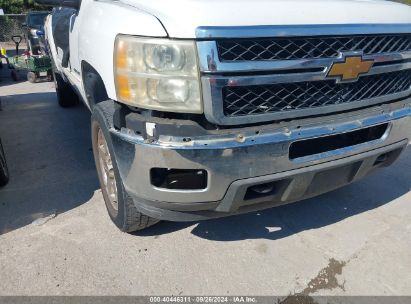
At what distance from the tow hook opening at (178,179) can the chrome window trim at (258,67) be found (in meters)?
0.33

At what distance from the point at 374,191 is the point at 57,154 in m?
3.33

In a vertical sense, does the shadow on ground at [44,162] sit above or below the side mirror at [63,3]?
below

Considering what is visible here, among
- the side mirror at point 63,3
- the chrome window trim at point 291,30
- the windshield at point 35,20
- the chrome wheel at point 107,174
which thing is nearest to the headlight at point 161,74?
the chrome window trim at point 291,30

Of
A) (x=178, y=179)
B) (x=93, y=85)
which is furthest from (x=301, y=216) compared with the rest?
(x=93, y=85)

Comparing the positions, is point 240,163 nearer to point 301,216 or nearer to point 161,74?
point 161,74

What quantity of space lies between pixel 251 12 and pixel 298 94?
52cm

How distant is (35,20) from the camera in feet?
33.5

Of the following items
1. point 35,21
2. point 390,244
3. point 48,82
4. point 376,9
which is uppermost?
point 376,9

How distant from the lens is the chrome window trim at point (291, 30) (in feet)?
5.55

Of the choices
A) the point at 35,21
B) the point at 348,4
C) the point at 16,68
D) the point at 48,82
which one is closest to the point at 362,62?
the point at 348,4

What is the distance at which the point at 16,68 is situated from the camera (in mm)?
8906

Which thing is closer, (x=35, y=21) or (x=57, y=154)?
(x=57, y=154)

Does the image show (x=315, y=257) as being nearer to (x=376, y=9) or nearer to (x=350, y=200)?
(x=350, y=200)

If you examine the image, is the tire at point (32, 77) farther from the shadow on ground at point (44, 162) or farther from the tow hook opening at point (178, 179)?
the tow hook opening at point (178, 179)
